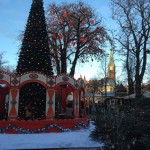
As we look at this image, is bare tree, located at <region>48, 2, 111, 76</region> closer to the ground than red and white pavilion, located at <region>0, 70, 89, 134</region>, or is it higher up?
higher up

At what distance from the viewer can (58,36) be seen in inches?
1125

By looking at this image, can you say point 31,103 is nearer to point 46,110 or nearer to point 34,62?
point 46,110

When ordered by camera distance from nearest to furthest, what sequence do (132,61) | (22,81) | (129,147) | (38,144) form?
(129,147) < (38,144) < (22,81) < (132,61)

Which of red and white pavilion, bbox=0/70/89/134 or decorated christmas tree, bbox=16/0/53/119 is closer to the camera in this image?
red and white pavilion, bbox=0/70/89/134

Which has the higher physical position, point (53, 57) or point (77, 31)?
point (77, 31)

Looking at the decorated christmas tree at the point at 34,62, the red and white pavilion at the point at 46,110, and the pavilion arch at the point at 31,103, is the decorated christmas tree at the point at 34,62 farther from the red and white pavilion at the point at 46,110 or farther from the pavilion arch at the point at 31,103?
the red and white pavilion at the point at 46,110

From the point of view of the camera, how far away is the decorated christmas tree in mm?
17766

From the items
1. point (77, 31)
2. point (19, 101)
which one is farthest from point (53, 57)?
point (19, 101)

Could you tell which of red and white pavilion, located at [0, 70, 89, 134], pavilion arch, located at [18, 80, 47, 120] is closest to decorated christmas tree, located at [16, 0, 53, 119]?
pavilion arch, located at [18, 80, 47, 120]

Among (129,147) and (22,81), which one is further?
(22,81)

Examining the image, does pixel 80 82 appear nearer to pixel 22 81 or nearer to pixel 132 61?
pixel 22 81

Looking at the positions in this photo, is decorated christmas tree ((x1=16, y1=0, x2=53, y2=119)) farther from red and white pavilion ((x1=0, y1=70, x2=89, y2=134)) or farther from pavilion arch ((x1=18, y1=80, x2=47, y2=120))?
red and white pavilion ((x1=0, y1=70, x2=89, y2=134))

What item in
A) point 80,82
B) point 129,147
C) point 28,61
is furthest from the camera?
point 80,82

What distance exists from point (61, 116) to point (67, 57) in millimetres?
11994
